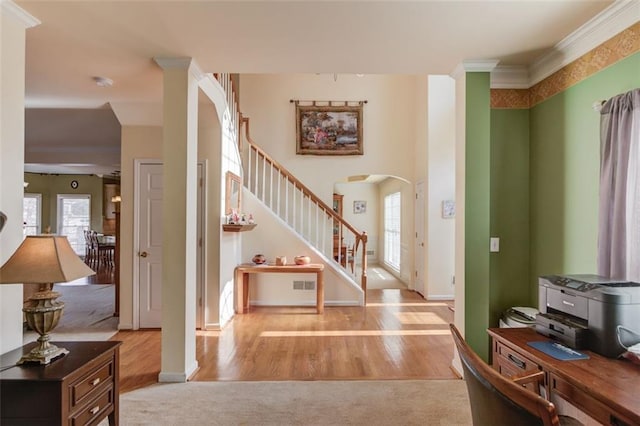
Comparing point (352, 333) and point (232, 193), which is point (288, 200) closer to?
point (232, 193)

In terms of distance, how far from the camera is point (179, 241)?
2.91 metres

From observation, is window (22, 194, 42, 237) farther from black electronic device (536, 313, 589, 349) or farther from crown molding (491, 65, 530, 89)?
black electronic device (536, 313, 589, 349)

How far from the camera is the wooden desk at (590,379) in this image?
1.27 meters

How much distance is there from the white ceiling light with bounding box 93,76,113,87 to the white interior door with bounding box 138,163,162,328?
1071 mm

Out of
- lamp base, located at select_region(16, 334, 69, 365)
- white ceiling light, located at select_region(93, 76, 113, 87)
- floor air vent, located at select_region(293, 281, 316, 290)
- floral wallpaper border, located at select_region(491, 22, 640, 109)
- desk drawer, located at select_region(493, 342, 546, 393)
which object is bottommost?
floor air vent, located at select_region(293, 281, 316, 290)

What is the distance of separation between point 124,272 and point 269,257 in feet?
6.64

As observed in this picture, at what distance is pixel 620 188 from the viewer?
81.7 inches

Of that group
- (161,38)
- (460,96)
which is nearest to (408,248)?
(460,96)

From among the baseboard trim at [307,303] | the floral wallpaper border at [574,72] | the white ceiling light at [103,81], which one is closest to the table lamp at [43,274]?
the white ceiling light at [103,81]

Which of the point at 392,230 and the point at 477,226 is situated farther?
the point at 392,230

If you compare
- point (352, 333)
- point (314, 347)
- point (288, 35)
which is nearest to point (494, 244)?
point (352, 333)

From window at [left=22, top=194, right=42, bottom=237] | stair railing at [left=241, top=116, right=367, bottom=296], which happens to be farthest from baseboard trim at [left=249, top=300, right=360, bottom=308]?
window at [left=22, top=194, right=42, bottom=237]

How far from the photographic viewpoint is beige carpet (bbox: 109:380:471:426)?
7.80 ft

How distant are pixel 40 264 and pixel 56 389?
0.60 meters
